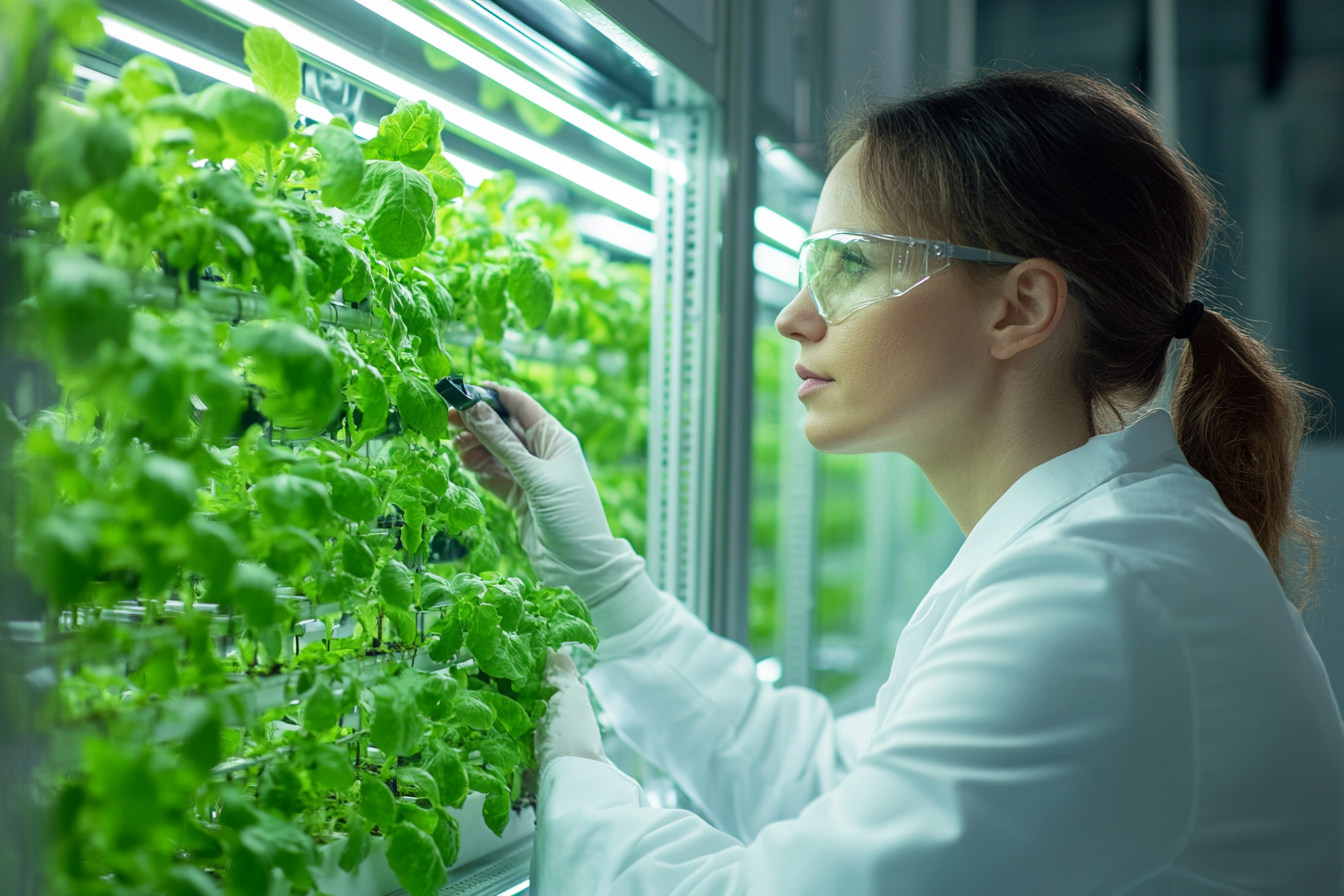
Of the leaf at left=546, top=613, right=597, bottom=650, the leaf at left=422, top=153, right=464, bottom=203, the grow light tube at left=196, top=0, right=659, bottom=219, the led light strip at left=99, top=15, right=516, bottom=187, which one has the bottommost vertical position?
the leaf at left=546, top=613, right=597, bottom=650

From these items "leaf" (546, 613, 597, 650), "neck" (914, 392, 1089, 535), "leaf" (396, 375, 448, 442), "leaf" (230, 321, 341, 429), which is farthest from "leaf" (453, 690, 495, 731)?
"neck" (914, 392, 1089, 535)

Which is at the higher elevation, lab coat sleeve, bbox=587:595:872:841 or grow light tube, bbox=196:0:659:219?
grow light tube, bbox=196:0:659:219

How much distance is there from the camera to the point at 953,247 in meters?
0.91

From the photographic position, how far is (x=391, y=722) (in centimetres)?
61

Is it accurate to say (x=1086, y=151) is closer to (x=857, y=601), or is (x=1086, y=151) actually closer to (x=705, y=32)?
(x=705, y=32)

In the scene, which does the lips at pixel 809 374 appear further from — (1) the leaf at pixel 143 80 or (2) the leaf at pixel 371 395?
(1) the leaf at pixel 143 80

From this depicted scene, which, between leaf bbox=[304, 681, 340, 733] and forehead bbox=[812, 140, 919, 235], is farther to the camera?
forehead bbox=[812, 140, 919, 235]

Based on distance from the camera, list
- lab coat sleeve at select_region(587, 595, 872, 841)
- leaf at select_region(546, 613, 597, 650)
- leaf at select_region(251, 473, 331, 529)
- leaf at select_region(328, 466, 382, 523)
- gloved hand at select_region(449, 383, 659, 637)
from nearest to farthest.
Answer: leaf at select_region(251, 473, 331, 529) → leaf at select_region(328, 466, 382, 523) → leaf at select_region(546, 613, 597, 650) → gloved hand at select_region(449, 383, 659, 637) → lab coat sleeve at select_region(587, 595, 872, 841)

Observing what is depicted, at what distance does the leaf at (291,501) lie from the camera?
1.66ft

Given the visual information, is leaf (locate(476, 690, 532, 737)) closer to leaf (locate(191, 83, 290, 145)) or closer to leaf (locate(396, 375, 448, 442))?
leaf (locate(396, 375, 448, 442))

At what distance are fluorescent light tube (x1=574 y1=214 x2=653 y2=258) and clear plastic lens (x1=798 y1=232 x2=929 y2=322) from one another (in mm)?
649

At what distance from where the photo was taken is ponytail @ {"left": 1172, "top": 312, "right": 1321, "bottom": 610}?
3.21 ft

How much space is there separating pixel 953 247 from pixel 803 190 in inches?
35.0

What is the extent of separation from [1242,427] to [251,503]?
970 mm
